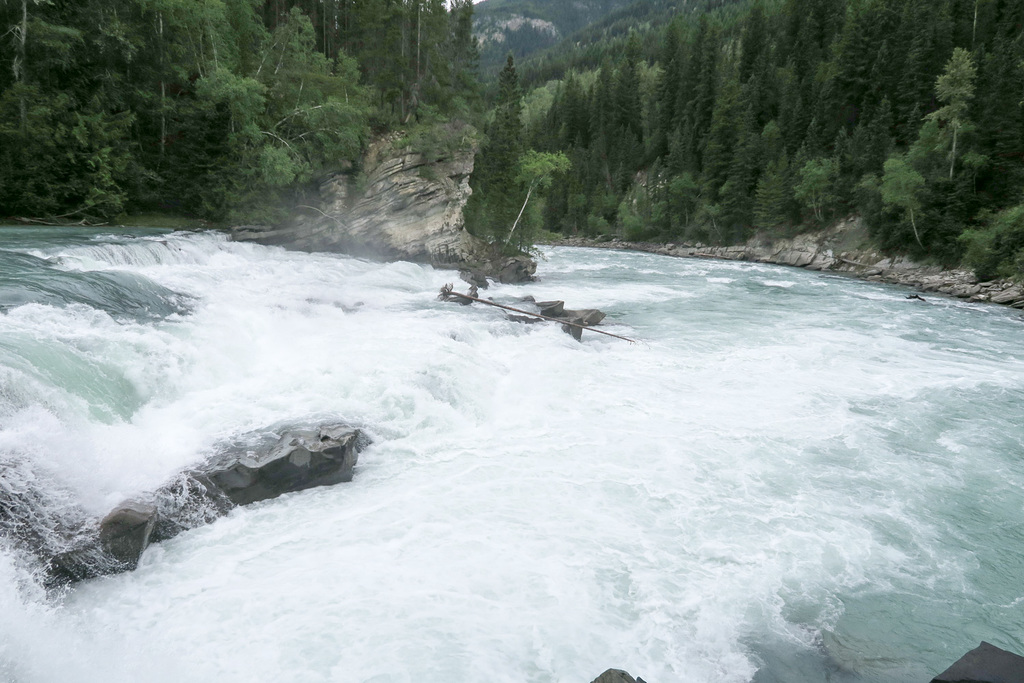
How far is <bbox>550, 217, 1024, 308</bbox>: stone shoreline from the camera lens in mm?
30641

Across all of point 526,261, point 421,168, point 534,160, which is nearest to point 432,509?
point 526,261

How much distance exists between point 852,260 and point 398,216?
33823 mm

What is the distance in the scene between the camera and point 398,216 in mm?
31859

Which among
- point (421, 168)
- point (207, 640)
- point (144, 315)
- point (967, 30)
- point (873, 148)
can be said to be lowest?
point (207, 640)

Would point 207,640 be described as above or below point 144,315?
below

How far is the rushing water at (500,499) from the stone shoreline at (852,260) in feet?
56.7

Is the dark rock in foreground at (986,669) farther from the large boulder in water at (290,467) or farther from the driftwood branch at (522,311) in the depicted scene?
the driftwood branch at (522,311)

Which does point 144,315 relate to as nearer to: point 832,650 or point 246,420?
point 246,420

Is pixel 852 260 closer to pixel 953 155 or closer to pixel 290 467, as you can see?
pixel 953 155

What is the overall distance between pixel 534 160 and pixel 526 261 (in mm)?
9401

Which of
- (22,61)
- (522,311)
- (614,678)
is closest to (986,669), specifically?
(614,678)

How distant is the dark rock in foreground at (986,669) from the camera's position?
4492 mm

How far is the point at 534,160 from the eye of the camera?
1497 inches

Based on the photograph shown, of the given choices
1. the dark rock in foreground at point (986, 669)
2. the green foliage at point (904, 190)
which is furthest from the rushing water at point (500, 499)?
the green foliage at point (904, 190)
